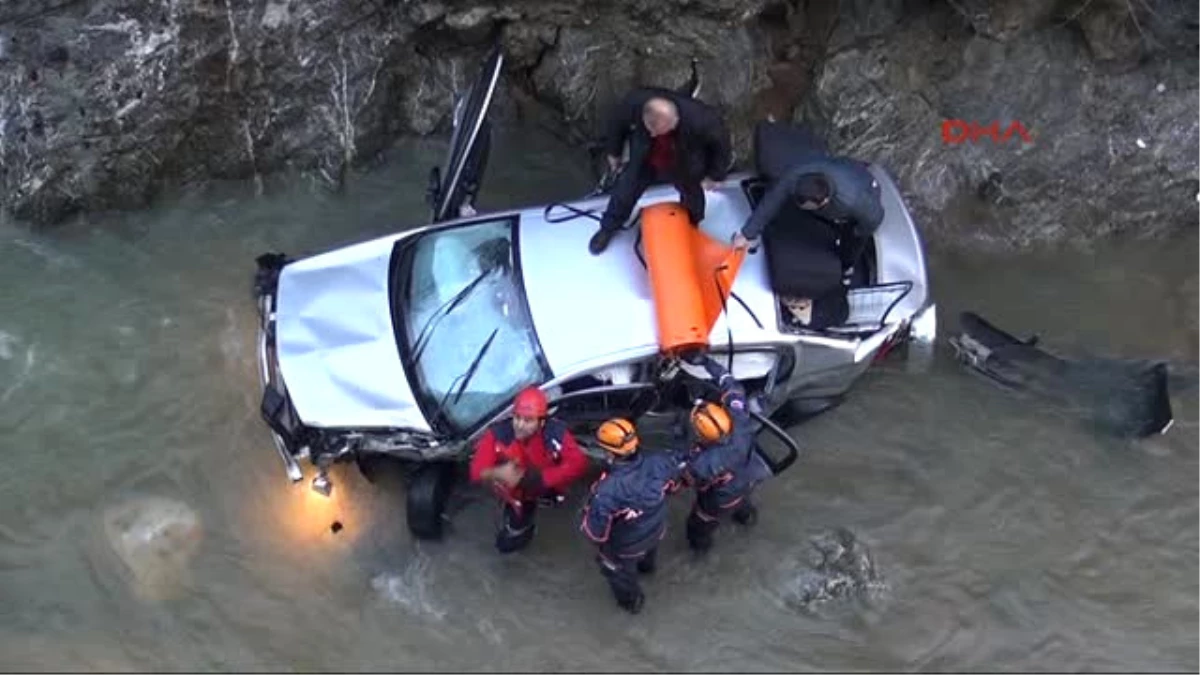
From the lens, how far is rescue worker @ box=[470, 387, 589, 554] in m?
6.74

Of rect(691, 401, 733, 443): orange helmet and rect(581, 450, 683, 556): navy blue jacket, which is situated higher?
rect(691, 401, 733, 443): orange helmet

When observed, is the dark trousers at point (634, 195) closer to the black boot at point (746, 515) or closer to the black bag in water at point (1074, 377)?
the black boot at point (746, 515)

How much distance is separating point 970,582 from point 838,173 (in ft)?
8.58

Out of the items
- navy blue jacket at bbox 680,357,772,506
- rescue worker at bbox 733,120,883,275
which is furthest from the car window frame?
rescue worker at bbox 733,120,883,275

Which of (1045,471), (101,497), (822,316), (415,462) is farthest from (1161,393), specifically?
(101,497)

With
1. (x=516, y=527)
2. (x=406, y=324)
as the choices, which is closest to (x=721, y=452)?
(x=516, y=527)

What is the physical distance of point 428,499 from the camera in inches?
299

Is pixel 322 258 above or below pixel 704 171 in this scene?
below

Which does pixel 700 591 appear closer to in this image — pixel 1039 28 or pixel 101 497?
pixel 101 497

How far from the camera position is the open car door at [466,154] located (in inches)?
314

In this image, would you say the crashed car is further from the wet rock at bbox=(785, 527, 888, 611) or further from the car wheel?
the wet rock at bbox=(785, 527, 888, 611)

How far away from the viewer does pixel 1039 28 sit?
923cm

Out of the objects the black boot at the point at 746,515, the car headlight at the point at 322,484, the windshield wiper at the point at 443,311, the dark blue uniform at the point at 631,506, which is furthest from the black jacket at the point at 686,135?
the car headlight at the point at 322,484

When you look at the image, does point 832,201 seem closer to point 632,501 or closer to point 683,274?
point 683,274
